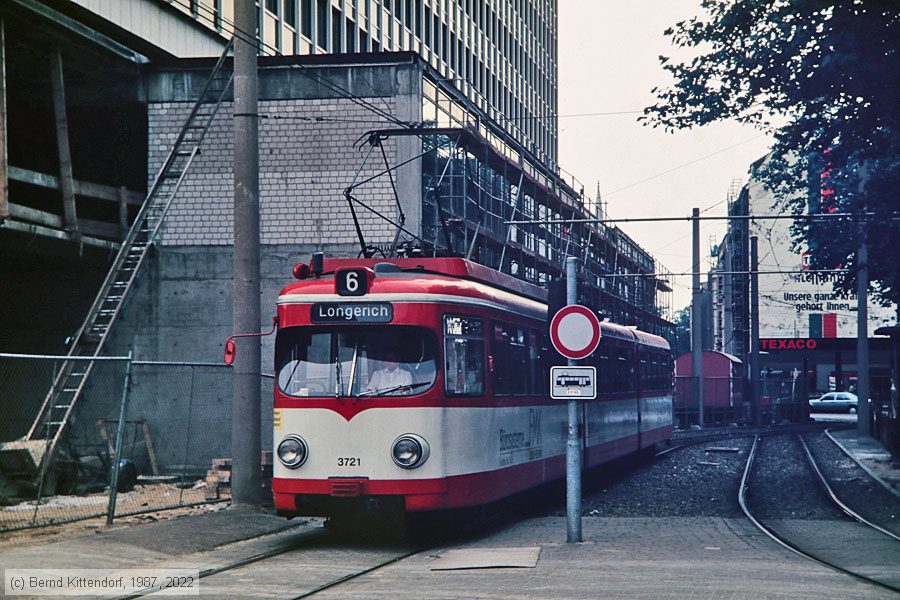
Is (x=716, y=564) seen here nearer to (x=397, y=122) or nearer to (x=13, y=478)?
(x=13, y=478)

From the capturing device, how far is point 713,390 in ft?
176

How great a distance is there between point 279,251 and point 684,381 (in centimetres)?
3019

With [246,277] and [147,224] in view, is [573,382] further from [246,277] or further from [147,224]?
[147,224]

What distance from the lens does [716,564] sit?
1171cm

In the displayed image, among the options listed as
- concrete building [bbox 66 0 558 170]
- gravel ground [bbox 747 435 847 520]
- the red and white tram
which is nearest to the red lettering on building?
concrete building [bbox 66 0 558 170]

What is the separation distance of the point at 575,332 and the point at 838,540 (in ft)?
13.8


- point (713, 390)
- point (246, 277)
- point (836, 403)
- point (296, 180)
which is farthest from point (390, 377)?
point (836, 403)

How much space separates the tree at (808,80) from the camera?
17656 millimetres

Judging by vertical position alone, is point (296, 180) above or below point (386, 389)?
above

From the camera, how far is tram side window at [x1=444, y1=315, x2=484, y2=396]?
13.6 meters

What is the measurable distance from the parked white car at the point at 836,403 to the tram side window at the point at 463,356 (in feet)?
193

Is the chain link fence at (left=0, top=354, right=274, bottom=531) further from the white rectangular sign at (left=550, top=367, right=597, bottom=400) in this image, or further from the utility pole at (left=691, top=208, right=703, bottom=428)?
the utility pole at (left=691, top=208, right=703, bottom=428)

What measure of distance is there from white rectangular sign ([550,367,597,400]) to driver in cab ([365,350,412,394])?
1.60 metres

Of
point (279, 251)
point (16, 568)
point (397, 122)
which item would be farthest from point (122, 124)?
point (16, 568)
